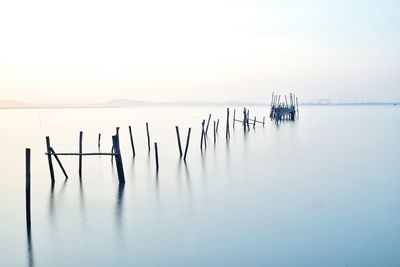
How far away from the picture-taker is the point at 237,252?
677cm

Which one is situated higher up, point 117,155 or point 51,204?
point 117,155

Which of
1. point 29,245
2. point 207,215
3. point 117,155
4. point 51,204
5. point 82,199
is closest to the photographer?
point 29,245

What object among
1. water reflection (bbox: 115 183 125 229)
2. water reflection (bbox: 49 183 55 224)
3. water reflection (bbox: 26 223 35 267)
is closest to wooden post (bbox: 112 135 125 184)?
water reflection (bbox: 115 183 125 229)

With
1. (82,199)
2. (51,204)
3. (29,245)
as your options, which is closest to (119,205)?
(82,199)

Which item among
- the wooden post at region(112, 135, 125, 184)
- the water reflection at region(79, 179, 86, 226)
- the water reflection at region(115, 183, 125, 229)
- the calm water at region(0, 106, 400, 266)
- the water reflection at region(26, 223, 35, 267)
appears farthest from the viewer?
the wooden post at region(112, 135, 125, 184)

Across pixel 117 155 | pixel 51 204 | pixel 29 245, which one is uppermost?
pixel 117 155

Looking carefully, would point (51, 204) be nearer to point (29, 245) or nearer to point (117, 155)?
point (117, 155)

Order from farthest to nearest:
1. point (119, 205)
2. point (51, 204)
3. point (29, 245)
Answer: point (51, 204) < point (119, 205) < point (29, 245)

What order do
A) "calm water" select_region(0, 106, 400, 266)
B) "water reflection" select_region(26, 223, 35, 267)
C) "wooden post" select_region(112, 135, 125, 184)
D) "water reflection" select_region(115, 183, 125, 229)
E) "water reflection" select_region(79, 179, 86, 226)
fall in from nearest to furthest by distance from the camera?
"water reflection" select_region(26, 223, 35, 267) → "calm water" select_region(0, 106, 400, 266) → "water reflection" select_region(115, 183, 125, 229) → "water reflection" select_region(79, 179, 86, 226) → "wooden post" select_region(112, 135, 125, 184)

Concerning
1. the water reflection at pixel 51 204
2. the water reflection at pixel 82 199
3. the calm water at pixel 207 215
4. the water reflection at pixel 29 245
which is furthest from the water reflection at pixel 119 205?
the water reflection at pixel 29 245

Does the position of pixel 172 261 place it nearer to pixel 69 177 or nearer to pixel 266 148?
pixel 69 177

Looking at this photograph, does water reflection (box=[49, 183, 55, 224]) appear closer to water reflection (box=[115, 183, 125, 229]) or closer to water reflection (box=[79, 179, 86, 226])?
water reflection (box=[79, 179, 86, 226])

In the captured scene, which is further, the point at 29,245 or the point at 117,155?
the point at 117,155

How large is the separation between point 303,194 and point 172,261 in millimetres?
5318
